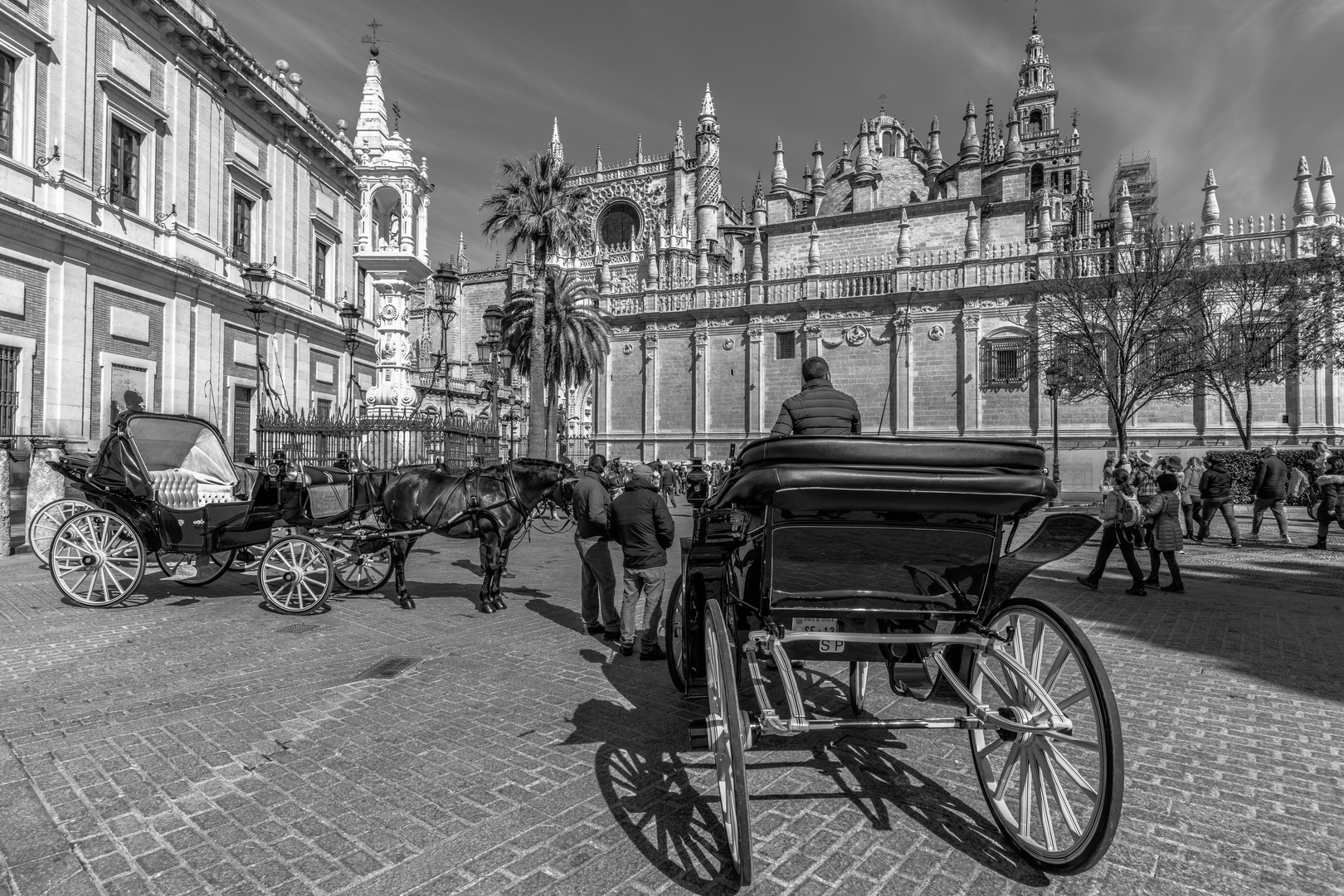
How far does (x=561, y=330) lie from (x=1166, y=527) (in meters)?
29.8

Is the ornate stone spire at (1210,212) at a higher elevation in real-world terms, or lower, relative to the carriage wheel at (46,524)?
higher

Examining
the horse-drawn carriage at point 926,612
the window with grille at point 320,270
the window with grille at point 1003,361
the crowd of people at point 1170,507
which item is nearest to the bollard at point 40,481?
the window with grille at point 320,270

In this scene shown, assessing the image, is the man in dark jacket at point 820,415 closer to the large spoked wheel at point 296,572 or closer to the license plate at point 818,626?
the license plate at point 818,626

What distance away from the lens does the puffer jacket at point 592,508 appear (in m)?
7.03

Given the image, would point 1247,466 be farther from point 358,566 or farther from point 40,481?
point 40,481

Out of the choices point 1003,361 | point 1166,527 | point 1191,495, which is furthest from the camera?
point 1003,361

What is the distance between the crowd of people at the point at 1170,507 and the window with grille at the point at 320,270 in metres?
24.6

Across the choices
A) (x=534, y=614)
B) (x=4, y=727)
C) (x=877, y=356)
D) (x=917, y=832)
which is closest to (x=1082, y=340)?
(x=877, y=356)

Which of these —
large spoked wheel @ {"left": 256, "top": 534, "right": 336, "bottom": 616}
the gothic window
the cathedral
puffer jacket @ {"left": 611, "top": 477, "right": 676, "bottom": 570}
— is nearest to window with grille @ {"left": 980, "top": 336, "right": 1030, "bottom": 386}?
the cathedral

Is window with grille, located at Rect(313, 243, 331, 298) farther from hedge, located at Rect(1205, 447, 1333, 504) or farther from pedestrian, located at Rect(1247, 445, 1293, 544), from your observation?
hedge, located at Rect(1205, 447, 1333, 504)

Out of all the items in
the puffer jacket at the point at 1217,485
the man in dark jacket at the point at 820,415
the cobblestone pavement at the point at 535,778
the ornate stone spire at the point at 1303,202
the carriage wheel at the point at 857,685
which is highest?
the ornate stone spire at the point at 1303,202

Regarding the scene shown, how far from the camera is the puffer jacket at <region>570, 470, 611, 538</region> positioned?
277 inches

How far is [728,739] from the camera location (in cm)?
284

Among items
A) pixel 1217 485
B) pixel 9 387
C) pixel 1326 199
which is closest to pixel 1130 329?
pixel 1217 485
